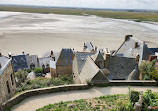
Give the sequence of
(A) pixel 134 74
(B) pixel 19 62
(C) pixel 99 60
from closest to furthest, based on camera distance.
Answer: (A) pixel 134 74 < (C) pixel 99 60 < (B) pixel 19 62

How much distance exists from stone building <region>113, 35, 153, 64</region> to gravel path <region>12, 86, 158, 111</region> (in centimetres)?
712

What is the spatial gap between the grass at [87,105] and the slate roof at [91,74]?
8.19ft

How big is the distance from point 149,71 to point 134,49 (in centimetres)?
697

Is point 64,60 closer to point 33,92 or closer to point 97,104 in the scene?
point 33,92

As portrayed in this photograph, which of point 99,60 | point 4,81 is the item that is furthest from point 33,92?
point 99,60

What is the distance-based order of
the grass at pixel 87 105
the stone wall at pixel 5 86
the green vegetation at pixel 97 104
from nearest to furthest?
the green vegetation at pixel 97 104, the grass at pixel 87 105, the stone wall at pixel 5 86

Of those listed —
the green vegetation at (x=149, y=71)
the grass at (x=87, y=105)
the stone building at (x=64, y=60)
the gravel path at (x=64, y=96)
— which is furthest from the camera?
the stone building at (x=64, y=60)

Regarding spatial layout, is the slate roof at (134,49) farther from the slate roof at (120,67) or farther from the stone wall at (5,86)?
the stone wall at (5,86)

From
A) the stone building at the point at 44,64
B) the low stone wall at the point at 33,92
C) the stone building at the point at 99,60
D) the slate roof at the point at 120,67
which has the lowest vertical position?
the stone building at the point at 44,64

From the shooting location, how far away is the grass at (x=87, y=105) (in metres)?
11.0

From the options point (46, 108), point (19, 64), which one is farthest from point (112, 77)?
point (19, 64)

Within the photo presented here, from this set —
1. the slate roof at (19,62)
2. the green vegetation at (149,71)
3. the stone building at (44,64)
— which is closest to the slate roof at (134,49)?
the green vegetation at (149,71)

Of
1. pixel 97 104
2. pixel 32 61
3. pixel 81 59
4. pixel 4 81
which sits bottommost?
pixel 32 61

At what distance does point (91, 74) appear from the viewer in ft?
48.9
